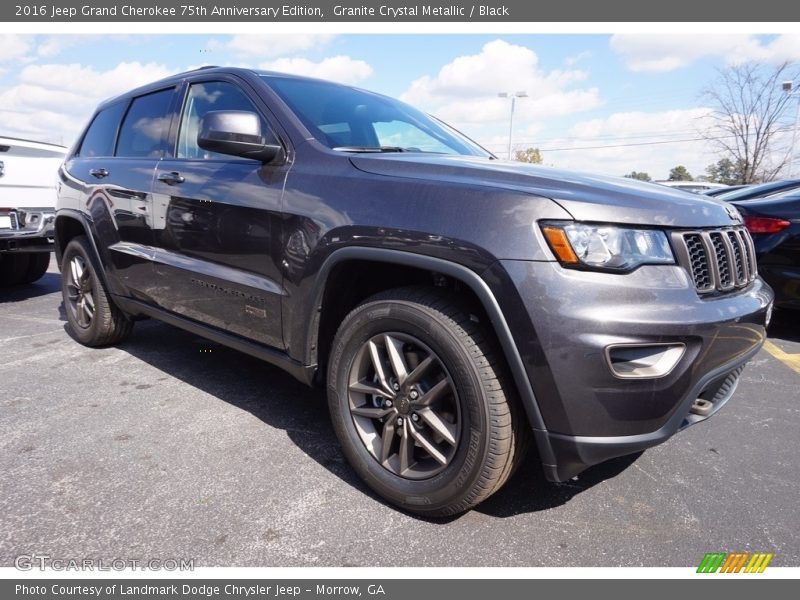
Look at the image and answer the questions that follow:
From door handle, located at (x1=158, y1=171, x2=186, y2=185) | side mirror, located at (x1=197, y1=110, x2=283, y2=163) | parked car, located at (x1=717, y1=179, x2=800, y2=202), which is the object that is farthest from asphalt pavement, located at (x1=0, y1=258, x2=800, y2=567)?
parked car, located at (x1=717, y1=179, x2=800, y2=202)

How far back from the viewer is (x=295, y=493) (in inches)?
87.7

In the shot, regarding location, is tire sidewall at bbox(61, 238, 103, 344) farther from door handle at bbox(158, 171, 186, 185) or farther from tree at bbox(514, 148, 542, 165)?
tree at bbox(514, 148, 542, 165)

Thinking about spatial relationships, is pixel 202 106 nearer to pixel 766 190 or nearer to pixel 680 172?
pixel 766 190

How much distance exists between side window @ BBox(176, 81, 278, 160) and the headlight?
68.2 inches

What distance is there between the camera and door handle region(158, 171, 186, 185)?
2904 millimetres

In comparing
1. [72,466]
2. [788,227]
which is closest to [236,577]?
[72,466]

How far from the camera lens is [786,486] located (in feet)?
7.75

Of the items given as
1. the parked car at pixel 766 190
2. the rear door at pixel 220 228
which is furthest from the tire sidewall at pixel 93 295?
the parked car at pixel 766 190

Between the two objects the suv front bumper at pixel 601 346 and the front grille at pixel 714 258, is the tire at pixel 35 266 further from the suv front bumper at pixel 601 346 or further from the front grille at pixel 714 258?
the front grille at pixel 714 258

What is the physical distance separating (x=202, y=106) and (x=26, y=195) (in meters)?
3.49

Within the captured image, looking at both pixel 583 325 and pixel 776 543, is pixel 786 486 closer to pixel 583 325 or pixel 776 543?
pixel 776 543

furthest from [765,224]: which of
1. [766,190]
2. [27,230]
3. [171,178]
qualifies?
[27,230]

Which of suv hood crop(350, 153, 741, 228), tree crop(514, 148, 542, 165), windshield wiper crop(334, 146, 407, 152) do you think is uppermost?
tree crop(514, 148, 542, 165)

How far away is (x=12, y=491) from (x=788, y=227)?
5.35 meters
